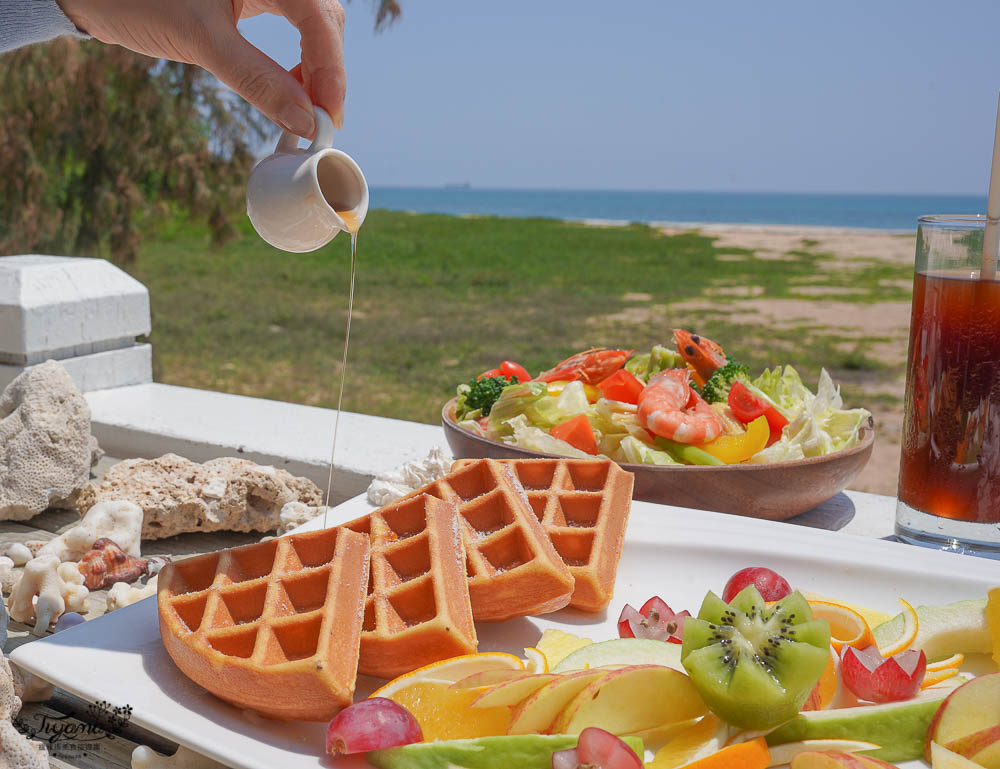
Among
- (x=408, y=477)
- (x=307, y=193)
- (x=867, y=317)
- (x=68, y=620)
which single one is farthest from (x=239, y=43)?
(x=867, y=317)

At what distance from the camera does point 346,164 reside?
153 cm

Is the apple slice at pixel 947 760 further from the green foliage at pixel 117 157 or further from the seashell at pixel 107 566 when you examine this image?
the green foliage at pixel 117 157

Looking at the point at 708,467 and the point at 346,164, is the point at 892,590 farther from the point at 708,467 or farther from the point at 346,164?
the point at 346,164

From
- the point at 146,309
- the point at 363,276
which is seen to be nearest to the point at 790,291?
the point at 363,276

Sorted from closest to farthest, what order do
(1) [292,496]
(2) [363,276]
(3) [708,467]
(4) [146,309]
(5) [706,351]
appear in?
(3) [708,467], (1) [292,496], (5) [706,351], (4) [146,309], (2) [363,276]

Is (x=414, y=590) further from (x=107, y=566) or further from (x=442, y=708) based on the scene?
(x=107, y=566)

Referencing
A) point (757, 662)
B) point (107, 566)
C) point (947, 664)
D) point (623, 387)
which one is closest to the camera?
point (757, 662)

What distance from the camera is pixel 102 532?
1.84m

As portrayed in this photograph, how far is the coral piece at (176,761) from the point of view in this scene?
1118 mm

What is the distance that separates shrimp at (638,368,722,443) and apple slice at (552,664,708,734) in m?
0.89

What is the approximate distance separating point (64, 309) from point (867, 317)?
15636 mm

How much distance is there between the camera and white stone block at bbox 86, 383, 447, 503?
2492 mm

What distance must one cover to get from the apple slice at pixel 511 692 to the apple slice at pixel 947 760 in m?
0.44

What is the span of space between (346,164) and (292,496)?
899mm
